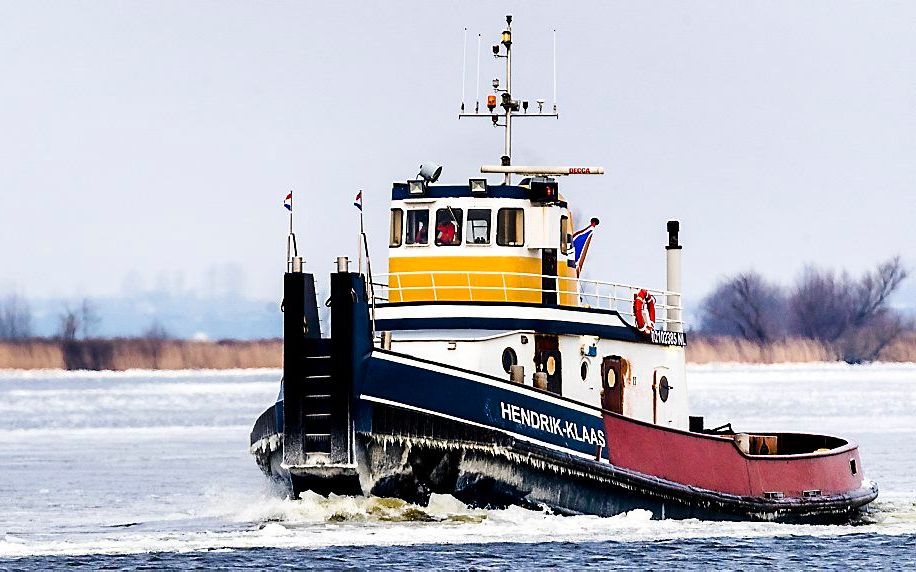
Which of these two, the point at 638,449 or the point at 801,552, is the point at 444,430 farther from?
the point at 801,552

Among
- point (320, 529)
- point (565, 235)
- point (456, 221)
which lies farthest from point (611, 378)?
point (320, 529)

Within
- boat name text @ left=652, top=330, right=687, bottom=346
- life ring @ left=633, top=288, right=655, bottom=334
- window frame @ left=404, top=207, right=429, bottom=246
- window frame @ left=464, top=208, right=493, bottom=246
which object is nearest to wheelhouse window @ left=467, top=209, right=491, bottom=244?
window frame @ left=464, top=208, right=493, bottom=246

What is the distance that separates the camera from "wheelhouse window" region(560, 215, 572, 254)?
86.7ft

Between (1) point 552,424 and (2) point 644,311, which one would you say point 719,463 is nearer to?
(2) point 644,311

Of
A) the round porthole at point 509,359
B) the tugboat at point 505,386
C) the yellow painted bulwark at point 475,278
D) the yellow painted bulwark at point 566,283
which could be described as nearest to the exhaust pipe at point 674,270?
the tugboat at point 505,386

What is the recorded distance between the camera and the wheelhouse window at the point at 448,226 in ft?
84.0

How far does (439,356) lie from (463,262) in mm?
2086

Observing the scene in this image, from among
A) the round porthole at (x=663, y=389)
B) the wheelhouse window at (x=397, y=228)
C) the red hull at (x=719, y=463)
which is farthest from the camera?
the round porthole at (x=663, y=389)

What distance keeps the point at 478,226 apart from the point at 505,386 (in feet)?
11.8

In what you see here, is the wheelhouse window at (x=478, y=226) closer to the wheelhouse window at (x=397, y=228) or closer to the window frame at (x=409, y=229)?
the window frame at (x=409, y=229)

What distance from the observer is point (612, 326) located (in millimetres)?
25469

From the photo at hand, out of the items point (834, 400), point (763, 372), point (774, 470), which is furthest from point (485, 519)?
point (763, 372)

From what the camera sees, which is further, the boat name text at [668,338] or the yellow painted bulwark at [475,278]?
the boat name text at [668,338]

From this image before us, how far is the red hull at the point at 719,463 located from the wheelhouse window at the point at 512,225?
10.7 feet
